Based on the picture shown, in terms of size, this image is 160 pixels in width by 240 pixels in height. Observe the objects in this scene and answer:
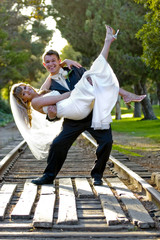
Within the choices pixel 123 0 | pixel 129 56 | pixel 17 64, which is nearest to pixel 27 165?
pixel 129 56

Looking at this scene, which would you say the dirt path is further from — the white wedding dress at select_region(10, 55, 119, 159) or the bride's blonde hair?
the white wedding dress at select_region(10, 55, 119, 159)

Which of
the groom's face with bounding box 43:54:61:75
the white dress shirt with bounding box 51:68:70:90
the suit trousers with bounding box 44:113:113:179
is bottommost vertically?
the suit trousers with bounding box 44:113:113:179

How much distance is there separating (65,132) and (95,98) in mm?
687

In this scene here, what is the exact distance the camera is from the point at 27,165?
851 centimetres

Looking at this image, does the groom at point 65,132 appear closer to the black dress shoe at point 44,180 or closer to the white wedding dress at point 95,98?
the black dress shoe at point 44,180

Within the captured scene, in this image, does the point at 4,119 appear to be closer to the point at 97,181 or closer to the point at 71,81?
the point at 71,81

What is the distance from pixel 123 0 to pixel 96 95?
24811 mm

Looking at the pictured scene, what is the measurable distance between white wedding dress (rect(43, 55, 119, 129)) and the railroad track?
957 millimetres

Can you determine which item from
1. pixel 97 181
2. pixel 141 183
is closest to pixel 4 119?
pixel 97 181

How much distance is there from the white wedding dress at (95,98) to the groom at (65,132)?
0.21 meters

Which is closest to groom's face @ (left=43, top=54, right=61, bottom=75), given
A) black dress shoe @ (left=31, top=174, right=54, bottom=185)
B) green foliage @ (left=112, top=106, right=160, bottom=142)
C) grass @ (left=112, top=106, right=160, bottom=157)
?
black dress shoe @ (left=31, top=174, right=54, bottom=185)

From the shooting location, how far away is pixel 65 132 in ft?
A: 19.1

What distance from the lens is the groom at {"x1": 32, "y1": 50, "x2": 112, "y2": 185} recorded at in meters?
5.77

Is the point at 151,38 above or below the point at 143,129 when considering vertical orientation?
above
